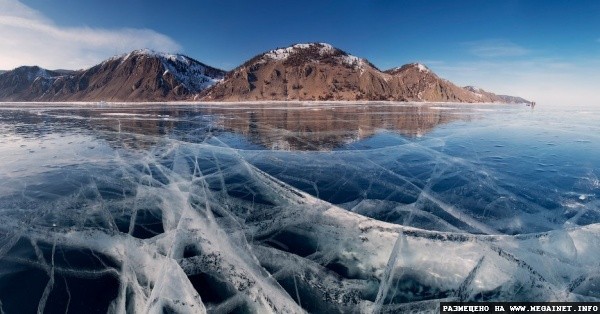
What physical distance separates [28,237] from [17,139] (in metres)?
14.2

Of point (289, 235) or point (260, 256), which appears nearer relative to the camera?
point (260, 256)

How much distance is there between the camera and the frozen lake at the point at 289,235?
4105mm

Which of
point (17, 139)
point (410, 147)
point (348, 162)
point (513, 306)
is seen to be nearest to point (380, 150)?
point (410, 147)

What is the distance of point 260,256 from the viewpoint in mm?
4844

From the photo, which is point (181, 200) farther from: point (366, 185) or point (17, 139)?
point (17, 139)

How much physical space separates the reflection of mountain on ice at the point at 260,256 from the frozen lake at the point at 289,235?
22 mm

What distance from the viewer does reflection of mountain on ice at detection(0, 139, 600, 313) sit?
404cm

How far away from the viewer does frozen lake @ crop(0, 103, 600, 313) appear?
162 inches

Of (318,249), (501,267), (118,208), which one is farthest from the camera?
(118,208)

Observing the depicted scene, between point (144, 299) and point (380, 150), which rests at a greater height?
point (380, 150)

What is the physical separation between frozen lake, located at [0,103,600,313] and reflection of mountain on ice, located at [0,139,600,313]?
2 centimetres

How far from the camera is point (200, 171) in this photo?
9.48m

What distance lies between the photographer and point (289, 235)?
552 centimetres

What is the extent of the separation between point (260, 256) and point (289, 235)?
82cm
